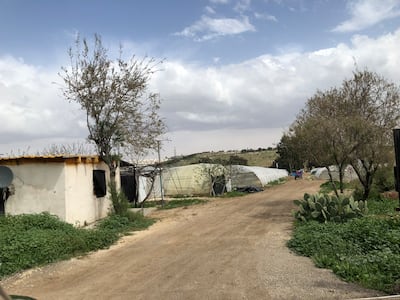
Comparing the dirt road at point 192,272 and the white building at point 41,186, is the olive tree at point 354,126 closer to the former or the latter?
the dirt road at point 192,272

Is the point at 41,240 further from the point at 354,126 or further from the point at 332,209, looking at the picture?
the point at 354,126

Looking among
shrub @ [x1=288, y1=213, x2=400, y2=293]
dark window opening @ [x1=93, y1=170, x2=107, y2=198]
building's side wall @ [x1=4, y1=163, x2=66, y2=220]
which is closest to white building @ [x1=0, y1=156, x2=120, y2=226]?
building's side wall @ [x1=4, y1=163, x2=66, y2=220]

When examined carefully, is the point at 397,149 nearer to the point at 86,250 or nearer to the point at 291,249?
the point at 291,249

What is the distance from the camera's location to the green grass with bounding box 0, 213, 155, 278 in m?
10.9

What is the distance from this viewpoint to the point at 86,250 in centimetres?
1261

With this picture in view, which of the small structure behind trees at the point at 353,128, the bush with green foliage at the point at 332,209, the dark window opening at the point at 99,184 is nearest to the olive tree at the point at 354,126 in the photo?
the small structure behind trees at the point at 353,128

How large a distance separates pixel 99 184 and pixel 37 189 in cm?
371

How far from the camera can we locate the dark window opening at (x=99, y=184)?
19.0m

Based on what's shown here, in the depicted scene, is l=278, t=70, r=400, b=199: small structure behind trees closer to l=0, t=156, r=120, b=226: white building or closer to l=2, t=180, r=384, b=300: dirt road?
l=2, t=180, r=384, b=300: dirt road

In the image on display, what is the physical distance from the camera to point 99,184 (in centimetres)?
1933

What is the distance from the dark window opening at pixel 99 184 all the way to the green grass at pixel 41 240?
9.12ft

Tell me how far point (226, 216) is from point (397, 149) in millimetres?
13521

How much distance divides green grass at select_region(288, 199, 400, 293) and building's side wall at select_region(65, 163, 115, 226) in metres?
7.61

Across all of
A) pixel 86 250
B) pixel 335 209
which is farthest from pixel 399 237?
pixel 86 250
